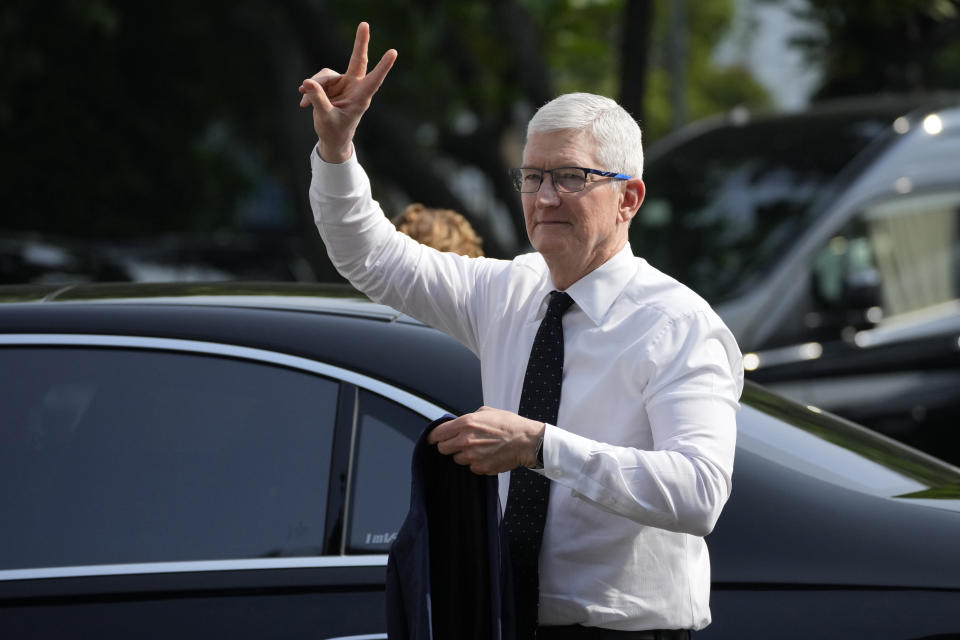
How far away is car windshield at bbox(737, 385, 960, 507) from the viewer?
2848 mm

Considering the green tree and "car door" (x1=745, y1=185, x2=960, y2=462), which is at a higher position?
the green tree

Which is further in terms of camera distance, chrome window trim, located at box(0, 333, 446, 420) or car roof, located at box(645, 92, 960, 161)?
car roof, located at box(645, 92, 960, 161)

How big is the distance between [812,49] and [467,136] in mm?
3006

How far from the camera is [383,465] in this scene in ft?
8.84

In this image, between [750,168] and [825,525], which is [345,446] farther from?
[750,168]

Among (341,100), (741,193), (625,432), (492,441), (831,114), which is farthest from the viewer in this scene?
(831,114)

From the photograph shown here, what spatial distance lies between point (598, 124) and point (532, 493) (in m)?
0.63

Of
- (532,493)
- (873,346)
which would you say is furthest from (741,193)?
(532,493)

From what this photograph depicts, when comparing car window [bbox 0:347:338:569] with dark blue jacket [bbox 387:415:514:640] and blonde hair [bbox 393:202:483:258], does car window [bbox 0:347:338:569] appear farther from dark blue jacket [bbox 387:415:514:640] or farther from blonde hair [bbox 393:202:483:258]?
blonde hair [bbox 393:202:483:258]

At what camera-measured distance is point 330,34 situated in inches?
380

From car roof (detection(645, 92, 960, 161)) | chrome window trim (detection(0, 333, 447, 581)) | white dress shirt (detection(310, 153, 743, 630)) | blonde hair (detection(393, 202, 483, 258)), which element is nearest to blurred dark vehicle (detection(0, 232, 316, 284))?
car roof (detection(645, 92, 960, 161))

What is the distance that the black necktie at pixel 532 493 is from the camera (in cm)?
235

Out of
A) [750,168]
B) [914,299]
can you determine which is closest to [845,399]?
[914,299]

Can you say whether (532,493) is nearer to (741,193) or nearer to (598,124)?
(598,124)
